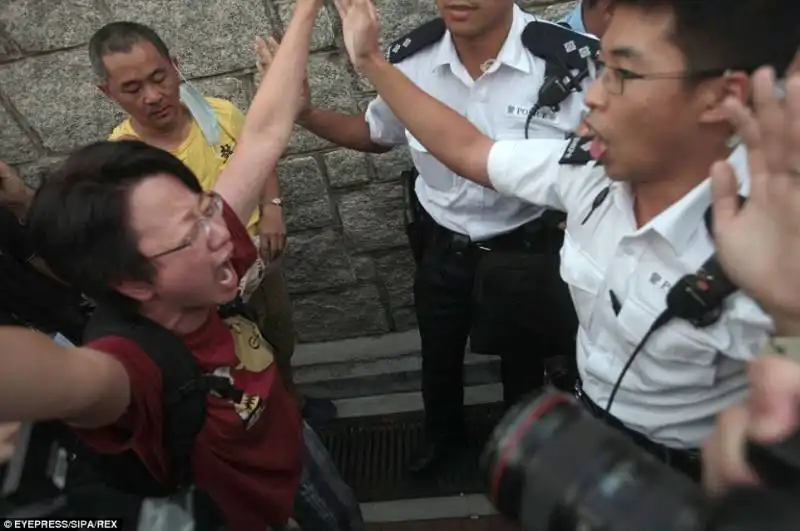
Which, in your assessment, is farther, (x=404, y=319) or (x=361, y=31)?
(x=404, y=319)

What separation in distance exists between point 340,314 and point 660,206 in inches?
79.3

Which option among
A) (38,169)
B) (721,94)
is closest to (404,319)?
(38,169)

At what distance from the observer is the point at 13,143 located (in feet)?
9.25

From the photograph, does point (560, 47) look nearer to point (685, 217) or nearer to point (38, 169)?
point (685, 217)

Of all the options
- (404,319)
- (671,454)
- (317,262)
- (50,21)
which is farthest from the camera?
(404,319)

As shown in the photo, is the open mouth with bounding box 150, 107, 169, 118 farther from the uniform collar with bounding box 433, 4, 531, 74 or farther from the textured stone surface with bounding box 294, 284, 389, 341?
the textured stone surface with bounding box 294, 284, 389, 341

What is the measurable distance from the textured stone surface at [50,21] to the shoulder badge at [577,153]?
1.77m

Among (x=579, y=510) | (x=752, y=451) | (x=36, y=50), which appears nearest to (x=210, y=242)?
(x=579, y=510)

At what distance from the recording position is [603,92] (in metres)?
1.27

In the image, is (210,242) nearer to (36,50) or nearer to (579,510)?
(579,510)

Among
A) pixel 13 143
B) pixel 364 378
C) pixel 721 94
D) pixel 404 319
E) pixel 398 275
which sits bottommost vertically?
pixel 364 378

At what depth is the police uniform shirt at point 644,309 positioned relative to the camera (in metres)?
1.23

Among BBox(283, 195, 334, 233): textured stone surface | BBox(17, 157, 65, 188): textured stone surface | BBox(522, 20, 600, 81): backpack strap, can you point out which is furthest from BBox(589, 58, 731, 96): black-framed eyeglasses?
BBox(17, 157, 65, 188): textured stone surface

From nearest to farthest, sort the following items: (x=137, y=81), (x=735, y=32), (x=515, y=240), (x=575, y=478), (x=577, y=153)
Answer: (x=575, y=478) → (x=735, y=32) → (x=577, y=153) → (x=515, y=240) → (x=137, y=81)
